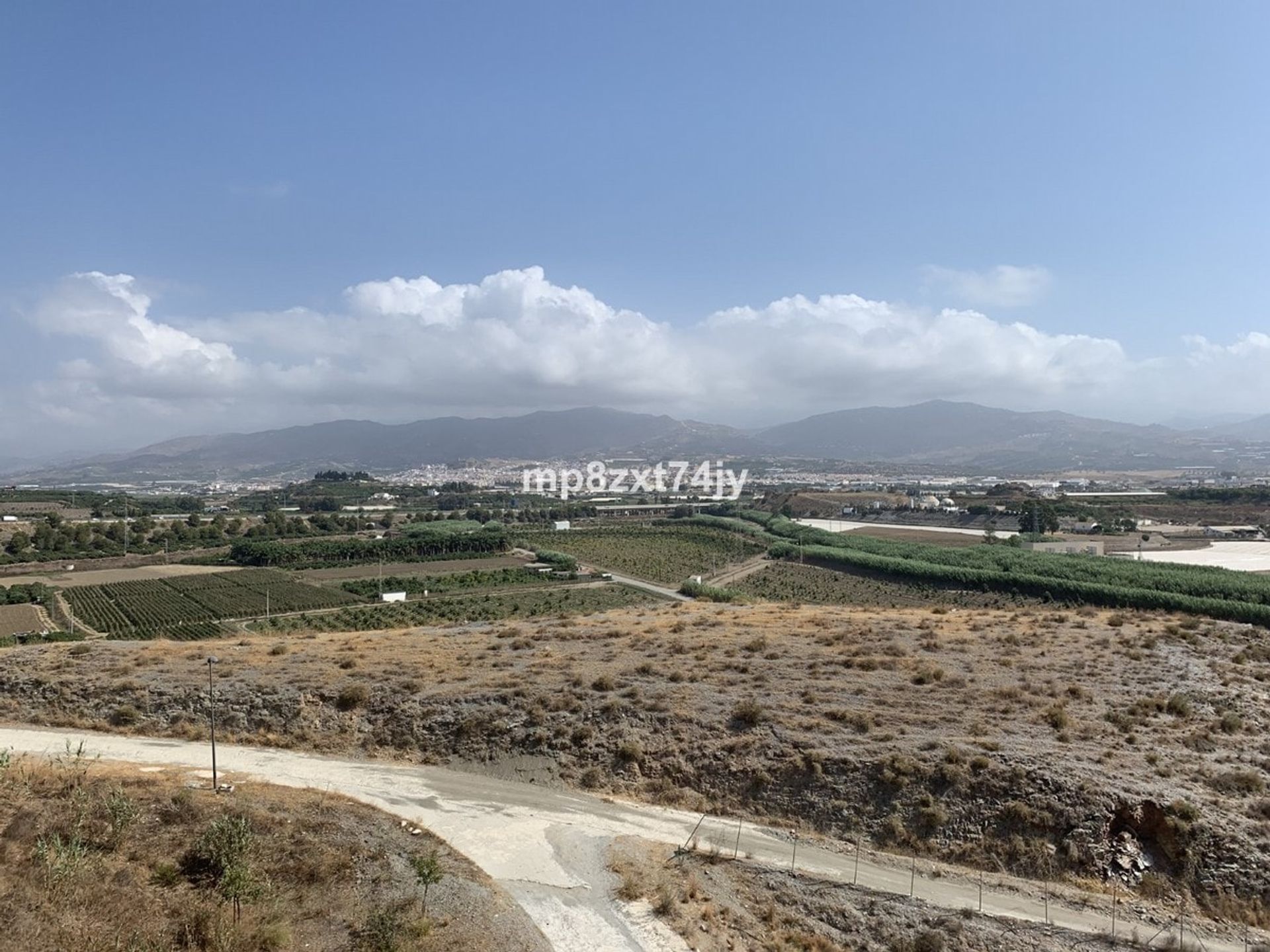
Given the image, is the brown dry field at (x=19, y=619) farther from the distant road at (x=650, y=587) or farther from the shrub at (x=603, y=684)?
the shrub at (x=603, y=684)

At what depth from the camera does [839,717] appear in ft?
63.8

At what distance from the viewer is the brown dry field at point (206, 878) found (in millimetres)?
10148

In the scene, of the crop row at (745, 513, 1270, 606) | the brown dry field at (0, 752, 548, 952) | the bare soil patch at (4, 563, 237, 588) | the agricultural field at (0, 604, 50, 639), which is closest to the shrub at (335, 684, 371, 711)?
the brown dry field at (0, 752, 548, 952)

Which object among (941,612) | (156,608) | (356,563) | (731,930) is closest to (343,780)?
(731,930)

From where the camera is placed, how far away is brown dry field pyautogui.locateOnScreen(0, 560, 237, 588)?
2549 inches

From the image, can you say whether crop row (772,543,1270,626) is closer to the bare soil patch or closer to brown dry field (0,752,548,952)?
brown dry field (0,752,548,952)

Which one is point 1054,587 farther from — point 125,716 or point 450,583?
point 125,716

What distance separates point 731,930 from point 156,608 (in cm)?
5494

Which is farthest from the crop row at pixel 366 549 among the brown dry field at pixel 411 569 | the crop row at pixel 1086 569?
the crop row at pixel 1086 569

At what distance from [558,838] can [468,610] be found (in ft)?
127

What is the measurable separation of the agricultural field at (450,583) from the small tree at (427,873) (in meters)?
50.0

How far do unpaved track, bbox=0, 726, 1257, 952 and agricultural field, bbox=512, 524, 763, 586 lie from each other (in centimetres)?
4749

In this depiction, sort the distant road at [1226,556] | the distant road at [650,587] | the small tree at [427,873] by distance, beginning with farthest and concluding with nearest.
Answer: the distant road at [1226,556], the distant road at [650,587], the small tree at [427,873]

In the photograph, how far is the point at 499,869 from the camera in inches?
528
